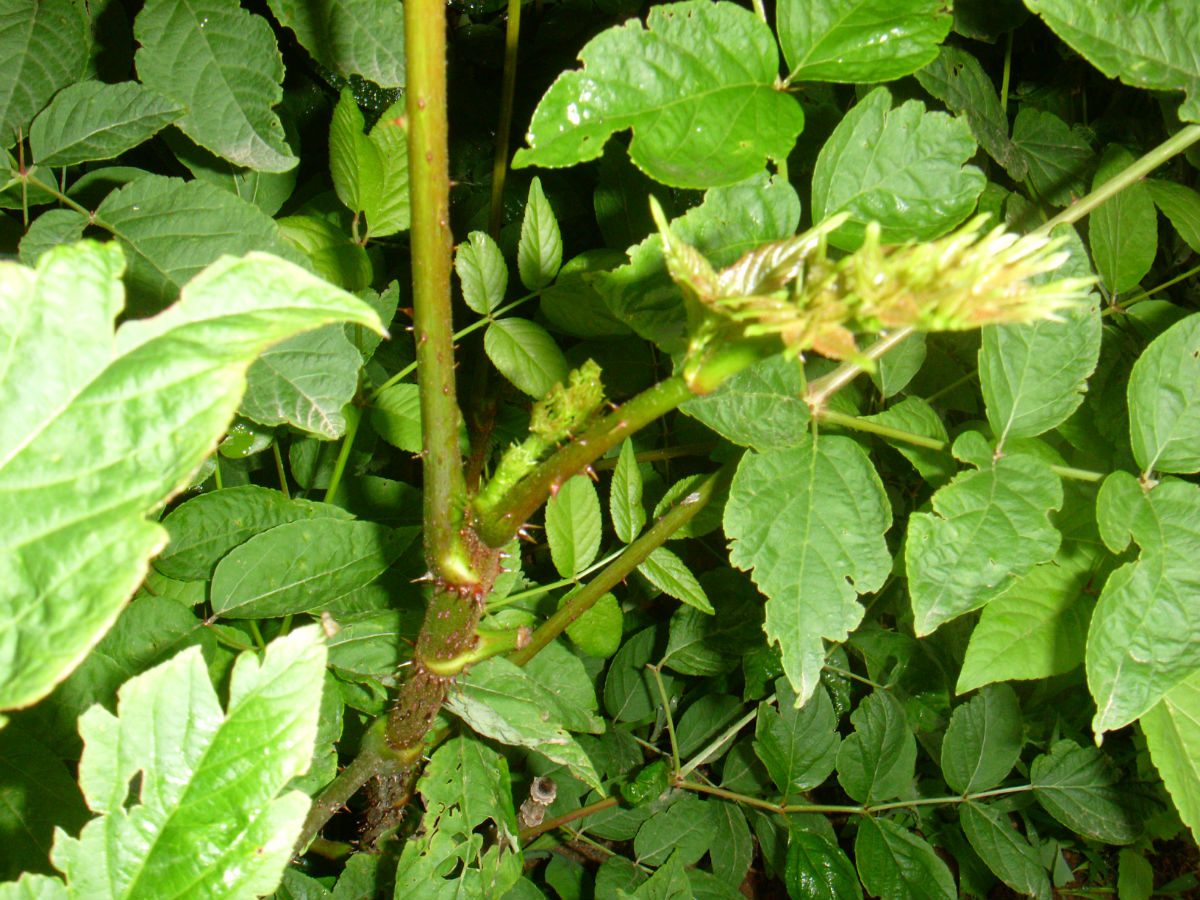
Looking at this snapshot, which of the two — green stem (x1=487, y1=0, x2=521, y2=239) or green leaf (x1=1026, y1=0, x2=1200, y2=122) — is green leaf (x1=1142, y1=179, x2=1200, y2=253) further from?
green stem (x1=487, y1=0, x2=521, y2=239)

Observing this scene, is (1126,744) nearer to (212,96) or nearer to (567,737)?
(567,737)

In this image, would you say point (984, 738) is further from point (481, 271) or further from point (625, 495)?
point (481, 271)

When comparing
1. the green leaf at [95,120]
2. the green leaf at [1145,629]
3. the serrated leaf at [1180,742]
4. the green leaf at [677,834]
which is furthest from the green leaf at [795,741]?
the green leaf at [95,120]

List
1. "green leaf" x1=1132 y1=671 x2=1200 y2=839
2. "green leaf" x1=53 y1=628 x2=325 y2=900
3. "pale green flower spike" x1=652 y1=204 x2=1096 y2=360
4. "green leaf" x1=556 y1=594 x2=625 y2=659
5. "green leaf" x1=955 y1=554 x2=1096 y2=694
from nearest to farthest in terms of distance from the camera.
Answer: "pale green flower spike" x1=652 y1=204 x2=1096 y2=360
"green leaf" x1=53 y1=628 x2=325 y2=900
"green leaf" x1=1132 y1=671 x2=1200 y2=839
"green leaf" x1=955 y1=554 x2=1096 y2=694
"green leaf" x1=556 y1=594 x2=625 y2=659

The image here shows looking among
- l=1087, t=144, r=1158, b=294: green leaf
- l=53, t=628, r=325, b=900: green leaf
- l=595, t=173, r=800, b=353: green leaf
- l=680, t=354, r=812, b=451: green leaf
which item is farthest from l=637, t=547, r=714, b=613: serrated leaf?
l=1087, t=144, r=1158, b=294: green leaf

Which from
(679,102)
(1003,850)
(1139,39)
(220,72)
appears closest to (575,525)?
(679,102)

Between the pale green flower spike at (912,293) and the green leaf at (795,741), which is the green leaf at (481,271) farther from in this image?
the green leaf at (795,741)
